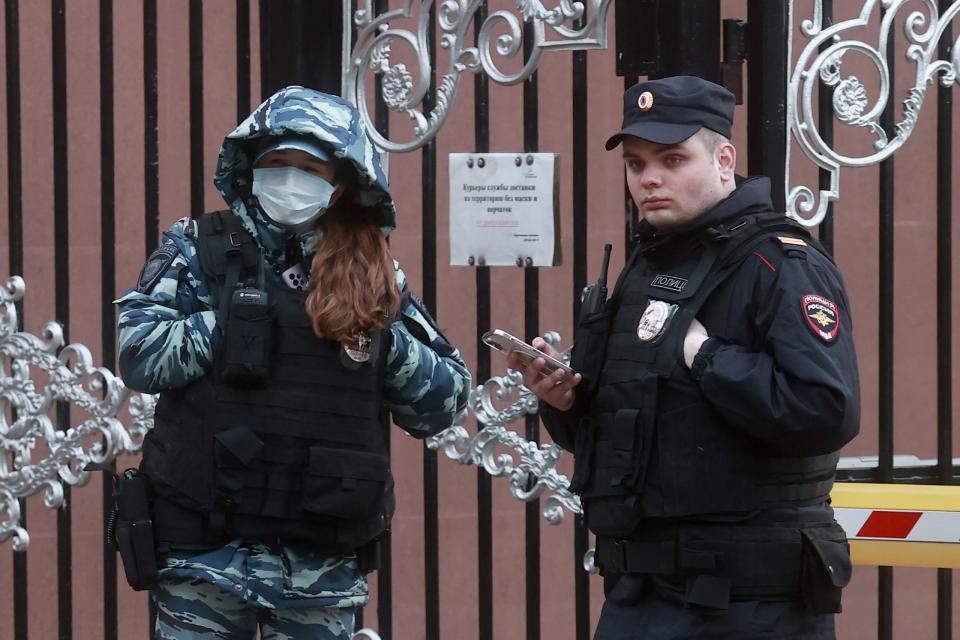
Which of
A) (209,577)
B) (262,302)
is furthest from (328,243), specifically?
(209,577)

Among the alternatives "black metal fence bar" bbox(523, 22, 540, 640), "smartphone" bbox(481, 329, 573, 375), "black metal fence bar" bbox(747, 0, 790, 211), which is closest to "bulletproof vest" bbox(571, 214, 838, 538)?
"smartphone" bbox(481, 329, 573, 375)

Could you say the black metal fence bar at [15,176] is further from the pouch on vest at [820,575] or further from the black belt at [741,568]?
the pouch on vest at [820,575]

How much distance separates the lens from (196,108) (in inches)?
158

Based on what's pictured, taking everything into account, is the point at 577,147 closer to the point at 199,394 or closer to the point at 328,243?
the point at 328,243

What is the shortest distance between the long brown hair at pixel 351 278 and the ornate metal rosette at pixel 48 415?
1.40m

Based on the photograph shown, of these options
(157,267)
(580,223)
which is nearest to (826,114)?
(580,223)

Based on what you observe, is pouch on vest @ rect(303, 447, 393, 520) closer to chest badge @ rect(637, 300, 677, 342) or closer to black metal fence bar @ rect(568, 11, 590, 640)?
chest badge @ rect(637, 300, 677, 342)

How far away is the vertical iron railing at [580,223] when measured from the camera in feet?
12.2

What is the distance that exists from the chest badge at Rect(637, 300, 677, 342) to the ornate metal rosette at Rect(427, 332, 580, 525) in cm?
105

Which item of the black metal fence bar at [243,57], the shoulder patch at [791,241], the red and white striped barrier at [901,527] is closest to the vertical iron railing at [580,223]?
the red and white striped barrier at [901,527]

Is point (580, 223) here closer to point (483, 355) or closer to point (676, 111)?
point (483, 355)

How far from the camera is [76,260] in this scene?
509cm

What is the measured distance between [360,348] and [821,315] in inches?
34.0

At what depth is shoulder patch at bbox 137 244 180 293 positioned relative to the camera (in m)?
2.78
